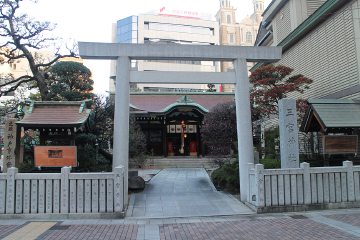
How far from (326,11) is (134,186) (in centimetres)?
1175

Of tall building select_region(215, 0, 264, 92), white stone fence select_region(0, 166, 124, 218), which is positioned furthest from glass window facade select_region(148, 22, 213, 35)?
white stone fence select_region(0, 166, 124, 218)

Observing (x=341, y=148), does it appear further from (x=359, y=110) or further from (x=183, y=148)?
(x=183, y=148)

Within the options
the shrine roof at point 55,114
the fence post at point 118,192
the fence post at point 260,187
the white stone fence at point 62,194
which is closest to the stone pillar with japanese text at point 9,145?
the shrine roof at point 55,114

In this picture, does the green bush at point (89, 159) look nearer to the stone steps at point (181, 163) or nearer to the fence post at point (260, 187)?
the stone steps at point (181, 163)

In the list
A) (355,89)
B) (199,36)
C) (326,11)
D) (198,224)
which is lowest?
(198,224)

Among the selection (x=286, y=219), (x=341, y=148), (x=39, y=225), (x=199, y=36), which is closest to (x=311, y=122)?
(x=341, y=148)

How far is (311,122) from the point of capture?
9.96 m

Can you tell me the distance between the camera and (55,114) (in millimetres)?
10188

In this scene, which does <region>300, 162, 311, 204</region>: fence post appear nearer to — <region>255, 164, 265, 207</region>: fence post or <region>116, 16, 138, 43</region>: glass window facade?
<region>255, 164, 265, 207</region>: fence post

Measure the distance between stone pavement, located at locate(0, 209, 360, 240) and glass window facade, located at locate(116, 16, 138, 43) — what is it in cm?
4915

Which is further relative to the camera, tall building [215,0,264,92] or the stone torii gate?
tall building [215,0,264,92]

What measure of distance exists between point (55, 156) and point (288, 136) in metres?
8.73

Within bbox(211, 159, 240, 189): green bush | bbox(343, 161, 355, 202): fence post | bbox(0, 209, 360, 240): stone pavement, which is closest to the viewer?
bbox(0, 209, 360, 240): stone pavement

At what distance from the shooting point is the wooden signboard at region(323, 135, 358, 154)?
30.5 ft
